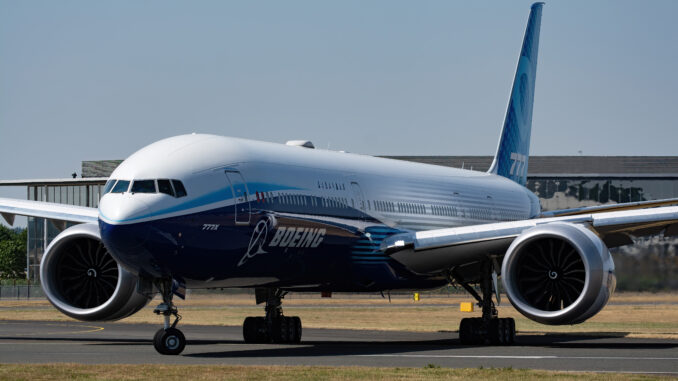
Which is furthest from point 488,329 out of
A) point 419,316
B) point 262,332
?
point 419,316

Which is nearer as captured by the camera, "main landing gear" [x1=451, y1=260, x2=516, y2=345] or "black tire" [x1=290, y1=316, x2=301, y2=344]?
"main landing gear" [x1=451, y1=260, x2=516, y2=345]

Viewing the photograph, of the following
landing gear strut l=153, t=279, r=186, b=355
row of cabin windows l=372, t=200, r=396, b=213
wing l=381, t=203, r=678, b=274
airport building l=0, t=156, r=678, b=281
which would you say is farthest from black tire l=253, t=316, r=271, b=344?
airport building l=0, t=156, r=678, b=281

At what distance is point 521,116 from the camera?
36.9m

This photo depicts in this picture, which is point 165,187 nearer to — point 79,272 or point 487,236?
point 79,272

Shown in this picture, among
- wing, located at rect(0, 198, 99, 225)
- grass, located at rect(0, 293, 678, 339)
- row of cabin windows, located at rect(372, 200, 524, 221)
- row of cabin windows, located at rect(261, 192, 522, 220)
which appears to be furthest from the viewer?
grass, located at rect(0, 293, 678, 339)

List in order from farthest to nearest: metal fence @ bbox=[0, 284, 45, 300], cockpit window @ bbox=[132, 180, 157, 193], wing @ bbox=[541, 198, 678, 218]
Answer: metal fence @ bbox=[0, 284, 45, 300], wing @ bbox=[541, 198, 678, 218], cockpit window @ bbox=[132, 180, 157, 193]

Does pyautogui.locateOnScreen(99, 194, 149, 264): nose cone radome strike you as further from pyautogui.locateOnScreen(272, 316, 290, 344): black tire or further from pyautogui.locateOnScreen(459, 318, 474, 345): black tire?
pyautogui.locateOnScreen(459, 318, 474, 345): black tire

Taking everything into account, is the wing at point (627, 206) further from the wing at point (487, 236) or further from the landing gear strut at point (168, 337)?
the landing gear strut at point (168, 337)

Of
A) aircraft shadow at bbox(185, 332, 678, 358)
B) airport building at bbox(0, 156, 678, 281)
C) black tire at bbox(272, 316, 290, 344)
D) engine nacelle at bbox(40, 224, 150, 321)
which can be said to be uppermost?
airport building at bbox(0, 156, 678, 281)

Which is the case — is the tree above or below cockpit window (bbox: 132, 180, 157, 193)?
below

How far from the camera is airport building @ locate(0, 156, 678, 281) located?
2680 inches

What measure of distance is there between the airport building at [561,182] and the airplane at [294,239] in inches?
1539

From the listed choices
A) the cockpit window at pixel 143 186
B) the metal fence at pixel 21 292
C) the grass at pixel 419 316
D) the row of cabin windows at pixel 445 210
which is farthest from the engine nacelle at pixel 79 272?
the metal fence at pixel 21 292

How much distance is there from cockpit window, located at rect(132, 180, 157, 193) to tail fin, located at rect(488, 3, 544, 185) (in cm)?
1804
